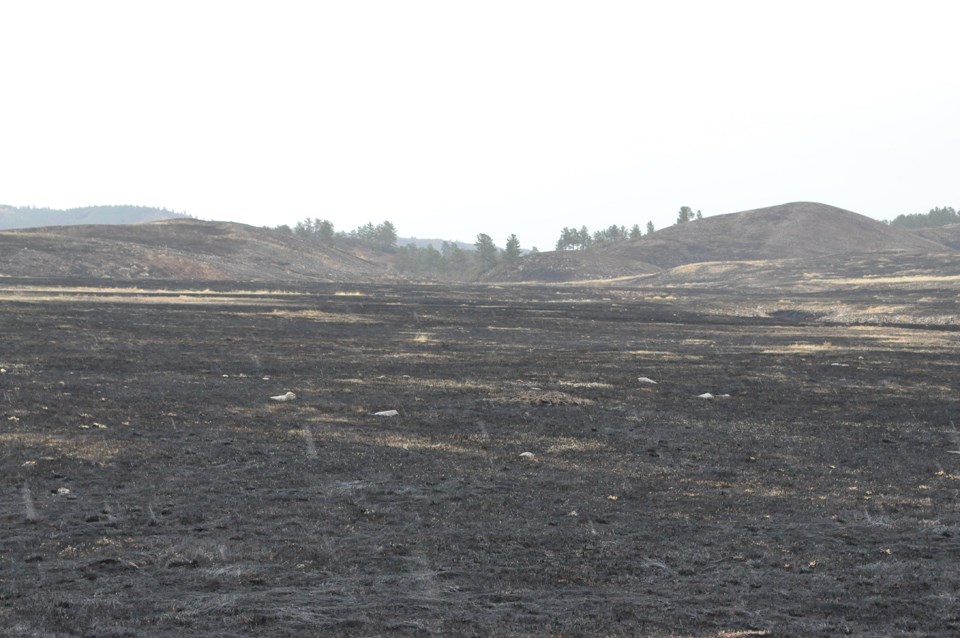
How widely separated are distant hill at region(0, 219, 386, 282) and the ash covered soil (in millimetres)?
95532

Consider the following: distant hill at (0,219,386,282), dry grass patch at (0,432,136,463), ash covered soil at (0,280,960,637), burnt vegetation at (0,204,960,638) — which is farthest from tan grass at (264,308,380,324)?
distant hill at (0,219,386,282)

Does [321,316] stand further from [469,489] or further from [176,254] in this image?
[176,254]

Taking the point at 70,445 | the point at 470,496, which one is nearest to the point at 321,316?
the point at 70,445

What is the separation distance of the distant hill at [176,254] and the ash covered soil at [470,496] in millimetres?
95532

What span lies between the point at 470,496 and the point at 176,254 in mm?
135794

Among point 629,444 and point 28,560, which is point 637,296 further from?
point 28,560

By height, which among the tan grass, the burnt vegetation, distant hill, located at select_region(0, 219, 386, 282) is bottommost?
the tan grass

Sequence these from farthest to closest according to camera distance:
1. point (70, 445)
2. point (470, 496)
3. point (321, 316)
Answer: point (321, 316), point (70, 445), point (470, 496)

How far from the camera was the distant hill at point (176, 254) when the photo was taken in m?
127

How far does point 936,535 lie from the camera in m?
14.1

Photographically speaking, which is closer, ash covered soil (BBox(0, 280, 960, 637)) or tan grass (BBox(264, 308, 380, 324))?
ash covered soil (BBox(0, 280, 960, 637))

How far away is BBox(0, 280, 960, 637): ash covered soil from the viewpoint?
10.8 metres

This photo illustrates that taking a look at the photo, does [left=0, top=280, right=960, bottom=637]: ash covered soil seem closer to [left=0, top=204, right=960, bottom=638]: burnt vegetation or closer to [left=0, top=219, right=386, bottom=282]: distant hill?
[left=0, top=204, right=960, bottom=638]: burnt vegetation

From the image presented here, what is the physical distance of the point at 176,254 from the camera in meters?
144
